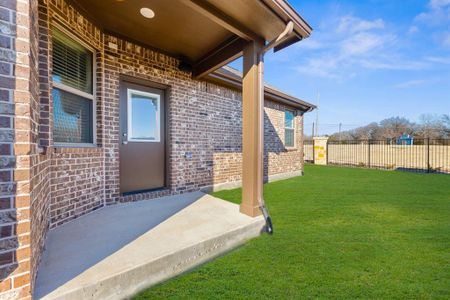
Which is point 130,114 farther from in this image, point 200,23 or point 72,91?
point 200,23

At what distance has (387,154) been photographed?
13.7 m

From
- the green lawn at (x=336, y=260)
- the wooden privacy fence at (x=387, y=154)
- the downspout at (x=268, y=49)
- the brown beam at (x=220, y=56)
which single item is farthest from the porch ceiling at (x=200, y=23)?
the wooden privacy fence at (x=387, y=154)

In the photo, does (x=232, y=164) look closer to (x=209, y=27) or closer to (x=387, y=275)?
(x=209, y=27)

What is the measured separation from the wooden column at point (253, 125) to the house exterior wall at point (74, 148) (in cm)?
180

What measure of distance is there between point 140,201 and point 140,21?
2792mm

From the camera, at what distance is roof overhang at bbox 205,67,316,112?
17.2 feet

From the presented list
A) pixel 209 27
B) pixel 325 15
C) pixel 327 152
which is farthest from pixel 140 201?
pixel 327 152

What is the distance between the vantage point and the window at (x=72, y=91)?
278cm

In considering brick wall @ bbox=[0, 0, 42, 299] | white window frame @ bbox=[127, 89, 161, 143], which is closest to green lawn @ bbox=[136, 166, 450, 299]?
brick wall @ bbox=[0, 0, 42, 299]

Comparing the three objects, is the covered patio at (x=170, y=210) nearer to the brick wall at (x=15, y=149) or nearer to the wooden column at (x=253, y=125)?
the wooden column at (x=253, y=125)

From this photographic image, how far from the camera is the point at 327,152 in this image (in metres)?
14.3

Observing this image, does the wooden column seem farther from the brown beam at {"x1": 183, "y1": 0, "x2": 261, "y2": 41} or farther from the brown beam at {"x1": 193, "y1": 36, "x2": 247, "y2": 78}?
the brown beam at {"x1": 193, "y1": 36, "x2": 247, "y2": 78}

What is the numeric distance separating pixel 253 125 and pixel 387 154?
14.0m

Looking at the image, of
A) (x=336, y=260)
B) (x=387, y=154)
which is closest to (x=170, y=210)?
(x=336, y=260)
